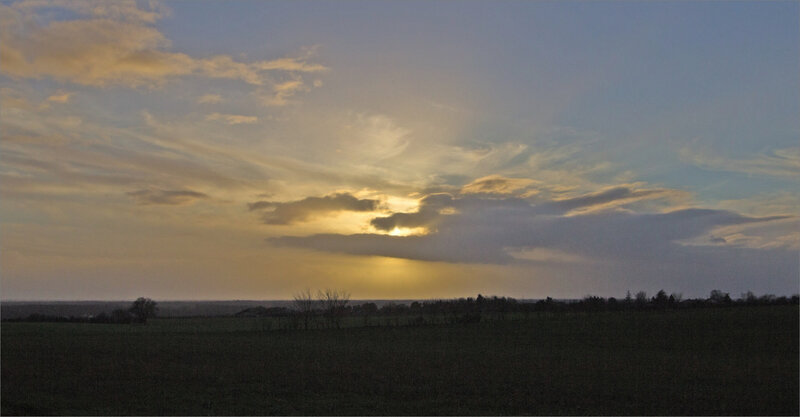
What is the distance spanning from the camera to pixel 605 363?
3722cm

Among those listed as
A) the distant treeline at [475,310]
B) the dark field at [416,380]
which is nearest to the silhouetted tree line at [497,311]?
the distant treeline at [475,310]

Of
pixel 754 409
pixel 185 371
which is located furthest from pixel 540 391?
pixel 185 371

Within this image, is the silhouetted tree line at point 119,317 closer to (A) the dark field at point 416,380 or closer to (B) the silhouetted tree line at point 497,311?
(B) the silhouetted tree line at point 497,311

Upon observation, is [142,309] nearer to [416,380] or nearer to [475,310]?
[475,310]

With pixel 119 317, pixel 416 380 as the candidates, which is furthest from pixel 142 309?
pixel 416 380

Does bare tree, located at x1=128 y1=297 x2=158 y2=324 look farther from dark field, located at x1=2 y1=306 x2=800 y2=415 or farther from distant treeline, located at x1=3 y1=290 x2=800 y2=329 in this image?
dark field, located at x1=2 y1=306 x2=800 y2=415

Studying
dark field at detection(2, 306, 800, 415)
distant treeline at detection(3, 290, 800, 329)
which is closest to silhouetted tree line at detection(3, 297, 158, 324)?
distant treeline at detection(3, 290, 800, 329)

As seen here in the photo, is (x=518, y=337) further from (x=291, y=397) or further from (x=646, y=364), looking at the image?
(x=291, y=397)

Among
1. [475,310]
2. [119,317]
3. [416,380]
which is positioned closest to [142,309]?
[119,317]

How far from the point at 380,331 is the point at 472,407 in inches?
2428

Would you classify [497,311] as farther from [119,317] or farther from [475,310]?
[119,317]

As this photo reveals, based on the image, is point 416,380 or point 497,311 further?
point 497,311

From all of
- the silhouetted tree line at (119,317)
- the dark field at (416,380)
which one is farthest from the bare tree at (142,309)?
the dark field at (416,380)

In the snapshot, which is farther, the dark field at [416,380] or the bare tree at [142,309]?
the bare tree at [142,309]
